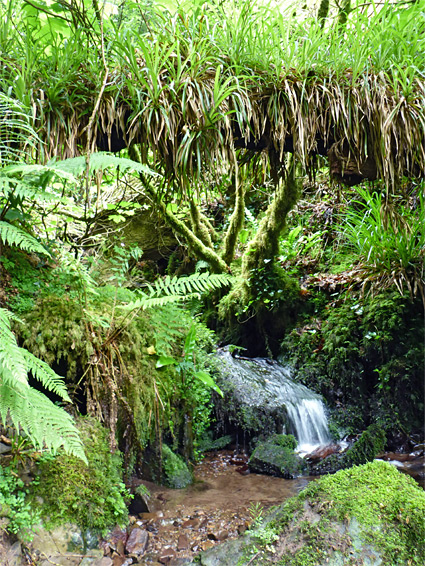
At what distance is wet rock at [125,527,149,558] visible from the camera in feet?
7.05

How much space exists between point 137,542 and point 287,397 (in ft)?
8.88

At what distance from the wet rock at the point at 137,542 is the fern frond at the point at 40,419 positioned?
826 millimetres

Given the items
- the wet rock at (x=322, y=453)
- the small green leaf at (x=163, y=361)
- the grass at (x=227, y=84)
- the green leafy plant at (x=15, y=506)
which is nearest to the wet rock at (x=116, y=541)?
the green leafy plant at (x=15, y=506)

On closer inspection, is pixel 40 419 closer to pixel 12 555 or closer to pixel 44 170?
pixel 12 555

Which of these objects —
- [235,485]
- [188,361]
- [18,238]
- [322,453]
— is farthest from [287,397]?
[18,238]

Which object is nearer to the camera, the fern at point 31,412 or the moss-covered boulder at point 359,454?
the fern at point 31,412

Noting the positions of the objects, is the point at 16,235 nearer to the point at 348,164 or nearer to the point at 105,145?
the point at 105,145

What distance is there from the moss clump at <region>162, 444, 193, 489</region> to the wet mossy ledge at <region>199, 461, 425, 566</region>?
1.09 meters

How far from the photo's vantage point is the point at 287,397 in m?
4.61

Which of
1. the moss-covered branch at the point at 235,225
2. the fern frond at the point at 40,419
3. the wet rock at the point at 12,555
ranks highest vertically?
the moss-covered branch at the point at 235,225

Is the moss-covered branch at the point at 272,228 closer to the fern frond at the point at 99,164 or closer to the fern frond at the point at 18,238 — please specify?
the fern frond at the point at 99,164

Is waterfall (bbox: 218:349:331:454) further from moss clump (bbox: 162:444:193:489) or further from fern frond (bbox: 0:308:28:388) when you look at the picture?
fern frond (bbox: 0:308:28:388)

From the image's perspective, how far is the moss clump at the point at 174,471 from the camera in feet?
9.89

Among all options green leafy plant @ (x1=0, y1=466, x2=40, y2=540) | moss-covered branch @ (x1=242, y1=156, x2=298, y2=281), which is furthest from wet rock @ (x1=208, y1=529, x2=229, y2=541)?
moss-covered branch @ (x1=242, y1=156, x2=298, y2=281)
